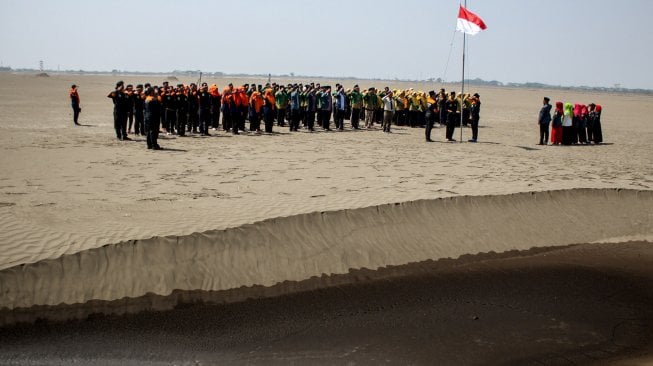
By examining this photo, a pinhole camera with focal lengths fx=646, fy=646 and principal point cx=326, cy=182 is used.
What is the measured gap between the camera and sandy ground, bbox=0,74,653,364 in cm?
823

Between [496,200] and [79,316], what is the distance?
294 inches

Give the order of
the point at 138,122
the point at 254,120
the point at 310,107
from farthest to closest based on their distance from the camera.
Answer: the point at 310,107 < the point at 254,120 < the point at 138,122

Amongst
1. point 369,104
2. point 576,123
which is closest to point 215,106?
point 369,104

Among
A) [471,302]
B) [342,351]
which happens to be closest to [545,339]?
[471,302]

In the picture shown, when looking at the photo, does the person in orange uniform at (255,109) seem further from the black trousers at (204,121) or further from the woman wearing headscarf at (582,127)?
the woman wearing headscarf at (582,127)

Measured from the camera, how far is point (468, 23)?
65.6ft

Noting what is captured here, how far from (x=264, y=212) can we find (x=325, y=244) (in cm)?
114

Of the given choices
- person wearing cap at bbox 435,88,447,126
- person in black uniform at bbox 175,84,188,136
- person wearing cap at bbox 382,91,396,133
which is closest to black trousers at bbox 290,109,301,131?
person wearing cap at bbox 382,91,396,133

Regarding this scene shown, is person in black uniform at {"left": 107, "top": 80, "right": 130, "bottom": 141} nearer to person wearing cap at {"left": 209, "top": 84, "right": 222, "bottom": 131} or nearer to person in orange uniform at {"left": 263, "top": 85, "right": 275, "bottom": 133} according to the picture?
person wearing cap at {"left": 209, "top": 84, "right": 222, "bottom": 131}

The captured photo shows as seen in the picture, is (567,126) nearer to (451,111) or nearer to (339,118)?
(451,111)

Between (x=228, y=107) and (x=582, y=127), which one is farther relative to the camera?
(x=582, y=127)

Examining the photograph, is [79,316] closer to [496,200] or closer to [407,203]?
[407,203]

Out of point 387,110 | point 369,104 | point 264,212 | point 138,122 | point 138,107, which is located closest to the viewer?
point 264,212

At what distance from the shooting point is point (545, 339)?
24.3ft
